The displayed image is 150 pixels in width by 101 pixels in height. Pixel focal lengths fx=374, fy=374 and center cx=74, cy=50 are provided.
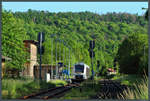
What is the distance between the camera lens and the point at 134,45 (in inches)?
3228

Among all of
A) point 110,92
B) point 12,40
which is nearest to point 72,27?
point 12,40

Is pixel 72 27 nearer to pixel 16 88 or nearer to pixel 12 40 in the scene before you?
pixel 12 40

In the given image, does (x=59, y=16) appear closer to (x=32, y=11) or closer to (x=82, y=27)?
(x=32, y=11)

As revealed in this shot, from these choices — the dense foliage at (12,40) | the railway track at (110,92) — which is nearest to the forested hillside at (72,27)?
the dense foliage at (12,40)

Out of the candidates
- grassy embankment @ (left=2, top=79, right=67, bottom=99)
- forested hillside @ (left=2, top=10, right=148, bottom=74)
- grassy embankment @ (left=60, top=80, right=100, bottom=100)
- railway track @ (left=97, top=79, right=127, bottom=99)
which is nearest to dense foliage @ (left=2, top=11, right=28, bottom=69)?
forested hillside @ (left=2, top=10, right=148, bottom=74)

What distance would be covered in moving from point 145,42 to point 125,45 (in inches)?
229

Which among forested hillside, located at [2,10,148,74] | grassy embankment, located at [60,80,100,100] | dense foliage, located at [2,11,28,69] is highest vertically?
forested hillside, located at [2,10,148,74]

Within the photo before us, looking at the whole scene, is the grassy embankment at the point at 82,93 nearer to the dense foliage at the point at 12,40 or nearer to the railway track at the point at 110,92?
the railway track at the point at 110,92

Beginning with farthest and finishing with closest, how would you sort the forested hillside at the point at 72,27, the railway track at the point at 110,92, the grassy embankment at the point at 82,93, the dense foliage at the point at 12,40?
the forested hillside at the point at 72,27 < the dense foliage at the point at 12,40 < the grassy embankment at the point at 82,93 < the railway track at the point at 110,92

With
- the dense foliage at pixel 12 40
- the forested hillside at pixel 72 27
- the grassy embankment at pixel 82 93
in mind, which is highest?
the forested hillside at pixel 72 27

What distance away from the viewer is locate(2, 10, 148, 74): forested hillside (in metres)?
54.2

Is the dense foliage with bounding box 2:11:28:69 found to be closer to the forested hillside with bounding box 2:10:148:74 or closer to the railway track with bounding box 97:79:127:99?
the forested hillside with bounding box 2:10:148:74

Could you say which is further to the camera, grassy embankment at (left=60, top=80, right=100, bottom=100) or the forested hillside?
the forested hillside

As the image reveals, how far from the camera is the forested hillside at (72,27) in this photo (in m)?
54.2
